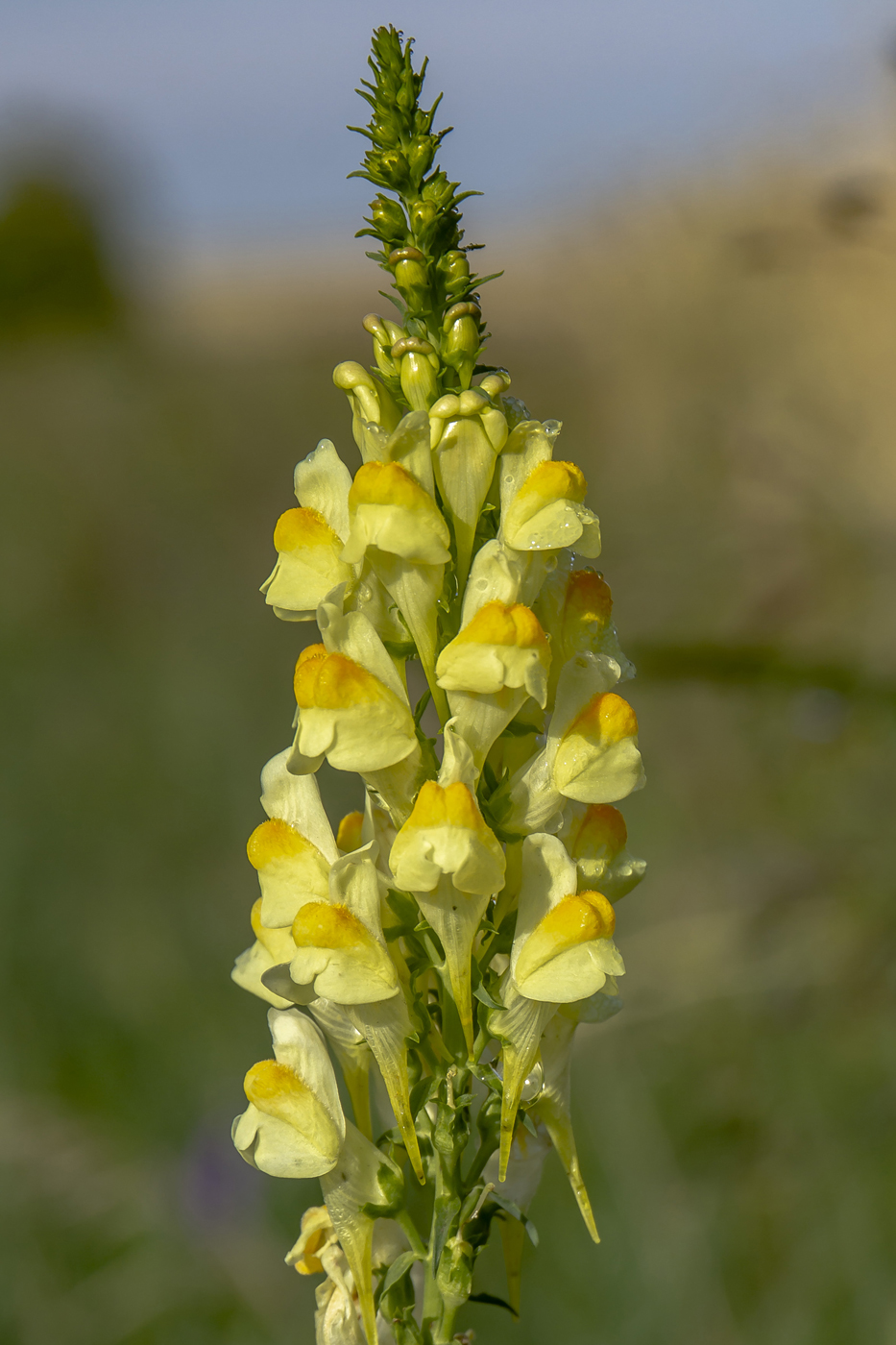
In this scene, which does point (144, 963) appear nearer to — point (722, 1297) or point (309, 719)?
point (722, 1297)

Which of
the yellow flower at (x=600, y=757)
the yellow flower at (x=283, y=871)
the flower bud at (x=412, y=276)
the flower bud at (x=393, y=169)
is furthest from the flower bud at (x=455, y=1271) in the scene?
the flower bud at (x=393, y=169)

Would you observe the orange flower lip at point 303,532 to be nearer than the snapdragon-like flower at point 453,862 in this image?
No

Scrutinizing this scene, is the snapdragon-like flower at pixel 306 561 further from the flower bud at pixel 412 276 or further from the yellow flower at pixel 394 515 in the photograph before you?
the flower bud at pixel 412 276

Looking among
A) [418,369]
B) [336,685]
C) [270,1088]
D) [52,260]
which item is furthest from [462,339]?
[52,260]

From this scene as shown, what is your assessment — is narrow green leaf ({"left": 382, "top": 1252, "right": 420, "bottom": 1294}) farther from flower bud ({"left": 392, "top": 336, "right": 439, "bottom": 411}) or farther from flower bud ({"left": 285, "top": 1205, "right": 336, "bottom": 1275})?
flower bud ({"left": 392, "top": 336, "right": 439, "bottom": 411})

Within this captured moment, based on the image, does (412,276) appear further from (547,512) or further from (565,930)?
(565,930)
